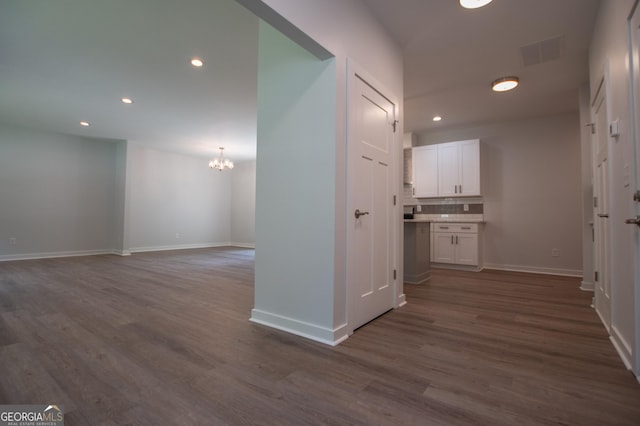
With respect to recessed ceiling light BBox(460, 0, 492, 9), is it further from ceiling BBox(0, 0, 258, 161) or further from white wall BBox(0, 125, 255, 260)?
white wall BBox(0, 125, 255, 260)

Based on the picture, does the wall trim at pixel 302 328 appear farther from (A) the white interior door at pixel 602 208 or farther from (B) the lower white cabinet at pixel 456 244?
(B) the lower white cabinet at pixel 456 244

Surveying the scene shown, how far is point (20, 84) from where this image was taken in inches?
163

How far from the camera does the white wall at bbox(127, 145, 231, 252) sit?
25.3 ft

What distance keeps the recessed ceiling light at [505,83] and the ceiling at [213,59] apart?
3.8 inches

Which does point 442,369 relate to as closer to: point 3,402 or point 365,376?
point 365,376

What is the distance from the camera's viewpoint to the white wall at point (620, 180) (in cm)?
180

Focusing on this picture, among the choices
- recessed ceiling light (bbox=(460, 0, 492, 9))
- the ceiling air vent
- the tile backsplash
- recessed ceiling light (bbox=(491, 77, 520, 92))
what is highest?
the ceiling air vent

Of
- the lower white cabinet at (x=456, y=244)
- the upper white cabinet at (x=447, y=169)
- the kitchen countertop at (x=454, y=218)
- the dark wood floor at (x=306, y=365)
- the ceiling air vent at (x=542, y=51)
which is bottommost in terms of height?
the dark wood floor at (x=306, y=365)

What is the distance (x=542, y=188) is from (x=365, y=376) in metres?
5.38

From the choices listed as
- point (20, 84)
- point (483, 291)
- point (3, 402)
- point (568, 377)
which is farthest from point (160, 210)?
point (568, 377)

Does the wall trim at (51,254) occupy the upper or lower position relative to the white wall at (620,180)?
lower

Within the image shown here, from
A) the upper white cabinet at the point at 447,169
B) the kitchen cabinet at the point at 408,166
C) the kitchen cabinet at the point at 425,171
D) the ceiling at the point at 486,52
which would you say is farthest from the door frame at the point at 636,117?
the kitchen cabinet at the point at 408,166

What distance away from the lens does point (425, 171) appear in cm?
613

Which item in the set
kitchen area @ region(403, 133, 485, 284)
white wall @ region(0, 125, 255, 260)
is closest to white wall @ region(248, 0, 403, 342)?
kitchen area @ region(403, 133, 485, 284)
